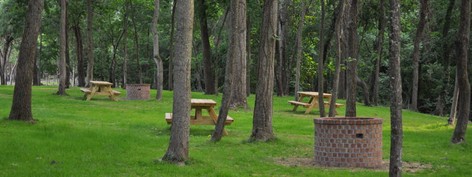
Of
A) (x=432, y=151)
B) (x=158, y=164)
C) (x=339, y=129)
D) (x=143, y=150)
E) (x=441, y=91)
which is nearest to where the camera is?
(x=158, y=164)

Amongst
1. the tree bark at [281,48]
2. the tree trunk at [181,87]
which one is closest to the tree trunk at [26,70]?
the tree trunk at [181,87]

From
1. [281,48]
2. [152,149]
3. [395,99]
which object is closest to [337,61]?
[152,149]

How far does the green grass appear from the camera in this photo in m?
9.21

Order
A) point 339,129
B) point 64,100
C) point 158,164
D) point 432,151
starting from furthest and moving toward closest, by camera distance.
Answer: point 64,100, point 432,151, point 339,129, point 158,164

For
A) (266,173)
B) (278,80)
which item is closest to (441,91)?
(278,80)

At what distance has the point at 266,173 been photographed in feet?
31.2

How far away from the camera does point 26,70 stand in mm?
14398

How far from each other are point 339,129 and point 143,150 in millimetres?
3744

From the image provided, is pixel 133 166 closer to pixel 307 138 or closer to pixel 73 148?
pixel 73 148

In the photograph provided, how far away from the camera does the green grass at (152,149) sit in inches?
363

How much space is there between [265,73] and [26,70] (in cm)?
583

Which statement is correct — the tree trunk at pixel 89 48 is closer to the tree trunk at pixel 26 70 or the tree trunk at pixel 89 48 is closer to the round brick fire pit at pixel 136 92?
the round brick fire pit at pixel 136 92

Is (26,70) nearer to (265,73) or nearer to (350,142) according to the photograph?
(265,73)

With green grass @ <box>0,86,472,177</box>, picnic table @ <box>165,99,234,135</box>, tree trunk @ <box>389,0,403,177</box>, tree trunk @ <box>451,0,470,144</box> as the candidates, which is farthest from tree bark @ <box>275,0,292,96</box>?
tree trunk @ <box>389,0,403,177</box>
